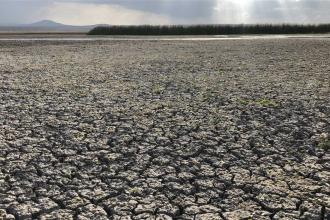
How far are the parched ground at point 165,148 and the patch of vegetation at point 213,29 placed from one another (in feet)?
95.7

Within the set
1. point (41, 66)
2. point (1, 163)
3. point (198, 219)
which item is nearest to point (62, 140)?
point (1, 163)

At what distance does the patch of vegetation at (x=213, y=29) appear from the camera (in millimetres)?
38312

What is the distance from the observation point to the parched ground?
359 cm

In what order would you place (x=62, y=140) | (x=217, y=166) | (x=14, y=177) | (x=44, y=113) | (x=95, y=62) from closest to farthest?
1. (x=14, y=177)
2. (x=217, y=166)
3. (x=62, y=140)
4. (x=44, y=113)
5. (x=95, y=62)

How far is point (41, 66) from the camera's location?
40.6 ft

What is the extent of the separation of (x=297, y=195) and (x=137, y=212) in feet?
4.70

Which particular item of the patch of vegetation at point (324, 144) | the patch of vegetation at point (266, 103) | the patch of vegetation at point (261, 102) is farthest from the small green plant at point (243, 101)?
the patch of vegetation at point (324, 144)

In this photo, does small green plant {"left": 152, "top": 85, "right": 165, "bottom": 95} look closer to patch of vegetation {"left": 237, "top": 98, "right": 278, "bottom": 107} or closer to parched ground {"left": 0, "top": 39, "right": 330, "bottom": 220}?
parched ground {"left": 0, "top": 39, "right": 330, "bottom": 220}

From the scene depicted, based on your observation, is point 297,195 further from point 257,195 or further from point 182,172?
point 182,172

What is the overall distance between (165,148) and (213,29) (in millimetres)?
34943

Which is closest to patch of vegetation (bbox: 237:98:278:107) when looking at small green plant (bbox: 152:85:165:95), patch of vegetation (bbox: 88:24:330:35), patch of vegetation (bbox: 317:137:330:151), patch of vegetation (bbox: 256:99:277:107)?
patch of vegetation (bbox: 256:99:277:107)

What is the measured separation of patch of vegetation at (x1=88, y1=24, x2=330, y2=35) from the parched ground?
2918 centimetres

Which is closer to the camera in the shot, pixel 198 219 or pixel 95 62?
pixel 198 219

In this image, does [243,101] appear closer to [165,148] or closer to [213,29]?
[165,148]
